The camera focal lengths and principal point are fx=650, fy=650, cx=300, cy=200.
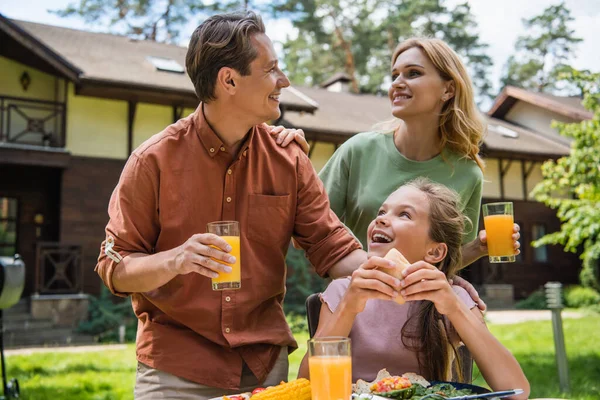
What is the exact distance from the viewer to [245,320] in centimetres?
261

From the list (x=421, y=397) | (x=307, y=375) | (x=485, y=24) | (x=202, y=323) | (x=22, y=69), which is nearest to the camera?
(x=421, y=397)

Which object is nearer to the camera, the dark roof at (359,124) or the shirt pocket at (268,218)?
the shirt pocket at (268,218)

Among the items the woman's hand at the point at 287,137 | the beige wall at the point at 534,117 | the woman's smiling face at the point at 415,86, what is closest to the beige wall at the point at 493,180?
the beige wall at the point at 534,117

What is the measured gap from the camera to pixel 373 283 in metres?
2.09

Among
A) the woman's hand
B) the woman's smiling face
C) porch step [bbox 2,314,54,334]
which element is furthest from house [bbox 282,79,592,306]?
the woman's hand

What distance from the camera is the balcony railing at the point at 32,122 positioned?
1532cm

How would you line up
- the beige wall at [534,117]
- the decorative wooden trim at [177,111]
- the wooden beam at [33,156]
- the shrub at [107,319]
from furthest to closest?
the beige wall at [534,117] < the decorative wooden trim at [177,111] < the wooden beam at [33,156] < the shrub at [107,319]

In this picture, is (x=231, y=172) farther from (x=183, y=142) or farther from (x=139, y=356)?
(x=139, y=356)

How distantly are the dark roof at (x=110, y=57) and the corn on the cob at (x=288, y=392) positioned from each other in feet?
47.0

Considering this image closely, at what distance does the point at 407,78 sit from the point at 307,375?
1.71 metres

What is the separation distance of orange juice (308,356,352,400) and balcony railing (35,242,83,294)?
13.5 metres

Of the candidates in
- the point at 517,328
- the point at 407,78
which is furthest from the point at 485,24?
the point at 407,78

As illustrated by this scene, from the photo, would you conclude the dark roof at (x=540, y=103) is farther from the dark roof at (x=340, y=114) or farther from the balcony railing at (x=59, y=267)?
the balcony railing at (x=59, y=267)

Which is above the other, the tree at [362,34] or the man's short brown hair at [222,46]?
the tree at [362,34]
